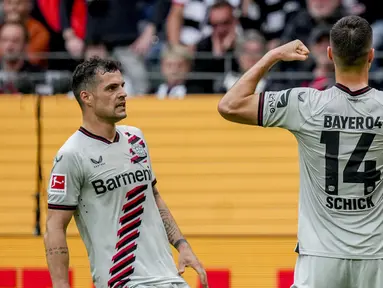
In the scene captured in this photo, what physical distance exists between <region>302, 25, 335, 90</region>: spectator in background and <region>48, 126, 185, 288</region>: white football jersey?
4.79m

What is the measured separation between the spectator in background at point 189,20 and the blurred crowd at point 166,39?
0.04ft

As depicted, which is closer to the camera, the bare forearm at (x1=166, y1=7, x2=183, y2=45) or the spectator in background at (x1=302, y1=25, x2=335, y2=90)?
Answer: the spectator in background at (x1=302, y1=25, x2=335, y2=90)

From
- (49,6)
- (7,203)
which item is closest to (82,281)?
(7,203)

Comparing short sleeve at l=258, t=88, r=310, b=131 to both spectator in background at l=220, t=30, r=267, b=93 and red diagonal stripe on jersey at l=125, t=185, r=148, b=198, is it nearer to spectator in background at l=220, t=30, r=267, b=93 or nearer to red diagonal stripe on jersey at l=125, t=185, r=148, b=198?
red diagonal stripe on jersey at l=125, t=185, r=148, b=198

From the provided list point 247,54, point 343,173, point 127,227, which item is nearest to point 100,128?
point 127,227

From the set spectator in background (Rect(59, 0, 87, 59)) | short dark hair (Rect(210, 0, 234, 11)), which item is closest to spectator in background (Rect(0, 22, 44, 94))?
spectator in background (Rect(59, 0, 87, 59))

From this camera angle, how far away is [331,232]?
477 centimetres

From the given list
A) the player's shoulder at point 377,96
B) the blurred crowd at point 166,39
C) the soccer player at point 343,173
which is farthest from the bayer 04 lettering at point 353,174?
the blurred crowd at point 166,39

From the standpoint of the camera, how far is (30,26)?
1169cm

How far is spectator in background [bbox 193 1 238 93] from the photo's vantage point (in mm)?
11047

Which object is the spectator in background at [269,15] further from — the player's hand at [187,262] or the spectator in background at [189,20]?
the player's hand at [187,262]

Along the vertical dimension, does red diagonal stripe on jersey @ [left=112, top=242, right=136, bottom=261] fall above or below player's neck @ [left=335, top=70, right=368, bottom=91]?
below

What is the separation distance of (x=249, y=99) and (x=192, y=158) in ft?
17.1

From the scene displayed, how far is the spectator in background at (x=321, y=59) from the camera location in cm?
996
